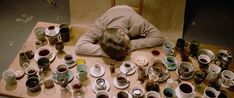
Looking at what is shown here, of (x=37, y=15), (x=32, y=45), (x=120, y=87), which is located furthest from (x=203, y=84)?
(x=37, y=15)

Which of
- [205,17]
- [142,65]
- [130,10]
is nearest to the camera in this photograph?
[142,65]

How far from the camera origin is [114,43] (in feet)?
8.08

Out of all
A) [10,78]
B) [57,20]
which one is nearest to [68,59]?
[10,78]

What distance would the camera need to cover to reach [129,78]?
2.45 m

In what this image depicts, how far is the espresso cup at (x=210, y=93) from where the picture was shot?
2267 mm

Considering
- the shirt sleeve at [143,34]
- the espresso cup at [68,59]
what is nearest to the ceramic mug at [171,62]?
the shirt sleeve at [143,34]

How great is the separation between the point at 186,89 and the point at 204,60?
362 mm

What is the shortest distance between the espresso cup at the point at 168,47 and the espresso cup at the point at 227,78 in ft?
1.42

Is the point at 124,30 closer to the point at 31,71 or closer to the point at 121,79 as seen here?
the point at 121,79

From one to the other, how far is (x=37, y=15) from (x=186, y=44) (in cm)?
186

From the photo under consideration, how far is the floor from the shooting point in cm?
340

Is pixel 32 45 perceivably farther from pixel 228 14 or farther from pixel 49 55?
pixel 228 14

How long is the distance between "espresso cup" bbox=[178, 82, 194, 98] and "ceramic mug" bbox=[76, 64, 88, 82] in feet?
2.31

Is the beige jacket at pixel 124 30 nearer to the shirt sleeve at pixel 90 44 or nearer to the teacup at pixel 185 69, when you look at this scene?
the shirt sleeve at pixel 90 44
